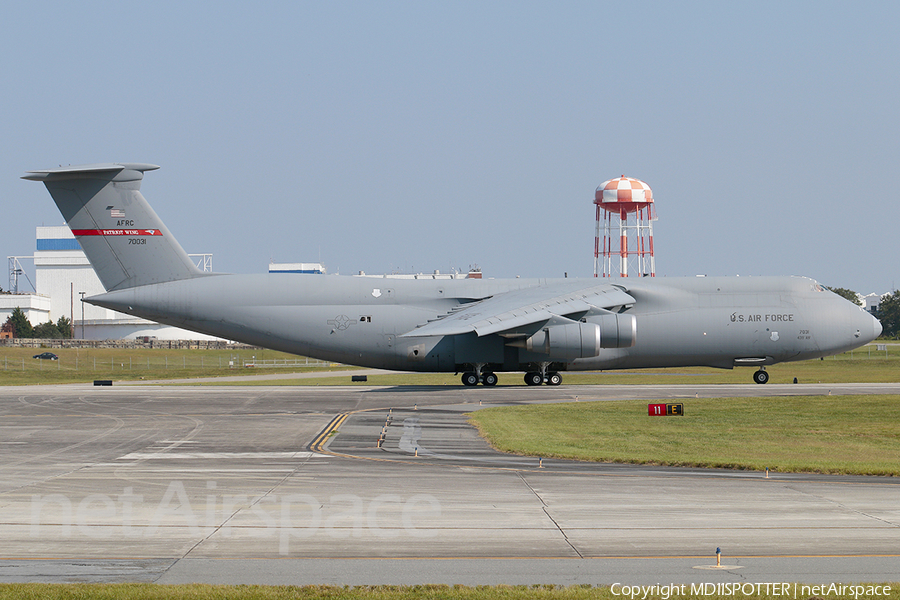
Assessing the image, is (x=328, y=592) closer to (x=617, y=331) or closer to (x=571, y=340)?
(x=571, y=340)

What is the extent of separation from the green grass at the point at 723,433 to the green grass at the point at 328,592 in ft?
31.8


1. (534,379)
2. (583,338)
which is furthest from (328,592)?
(534,379)

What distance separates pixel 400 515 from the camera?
1233cm

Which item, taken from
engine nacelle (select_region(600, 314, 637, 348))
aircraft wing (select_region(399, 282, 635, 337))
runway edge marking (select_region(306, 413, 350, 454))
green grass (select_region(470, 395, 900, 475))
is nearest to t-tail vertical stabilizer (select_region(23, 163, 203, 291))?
aircraft wing (select_region(399, 282, 635, 337))

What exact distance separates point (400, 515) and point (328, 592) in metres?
3.85

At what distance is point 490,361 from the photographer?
3856 centimetres

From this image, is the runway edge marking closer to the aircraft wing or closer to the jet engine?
the aircraft wing

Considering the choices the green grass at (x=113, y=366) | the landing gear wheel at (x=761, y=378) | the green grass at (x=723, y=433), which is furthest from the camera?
the green grass at (x=113, y=366)

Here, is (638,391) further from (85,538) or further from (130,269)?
(85,538)

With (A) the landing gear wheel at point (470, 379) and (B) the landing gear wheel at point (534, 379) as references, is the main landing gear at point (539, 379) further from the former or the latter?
(A) the landing gear wheel at point (470, 379)

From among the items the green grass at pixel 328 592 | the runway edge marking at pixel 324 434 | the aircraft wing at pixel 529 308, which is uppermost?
the aircraft wing at pixel 529 308

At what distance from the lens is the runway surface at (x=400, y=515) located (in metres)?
9.47

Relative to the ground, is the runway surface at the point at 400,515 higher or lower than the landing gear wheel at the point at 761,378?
lower

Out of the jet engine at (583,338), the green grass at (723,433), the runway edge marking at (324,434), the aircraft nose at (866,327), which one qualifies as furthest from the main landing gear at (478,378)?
the aircraft nose at (866,327)
